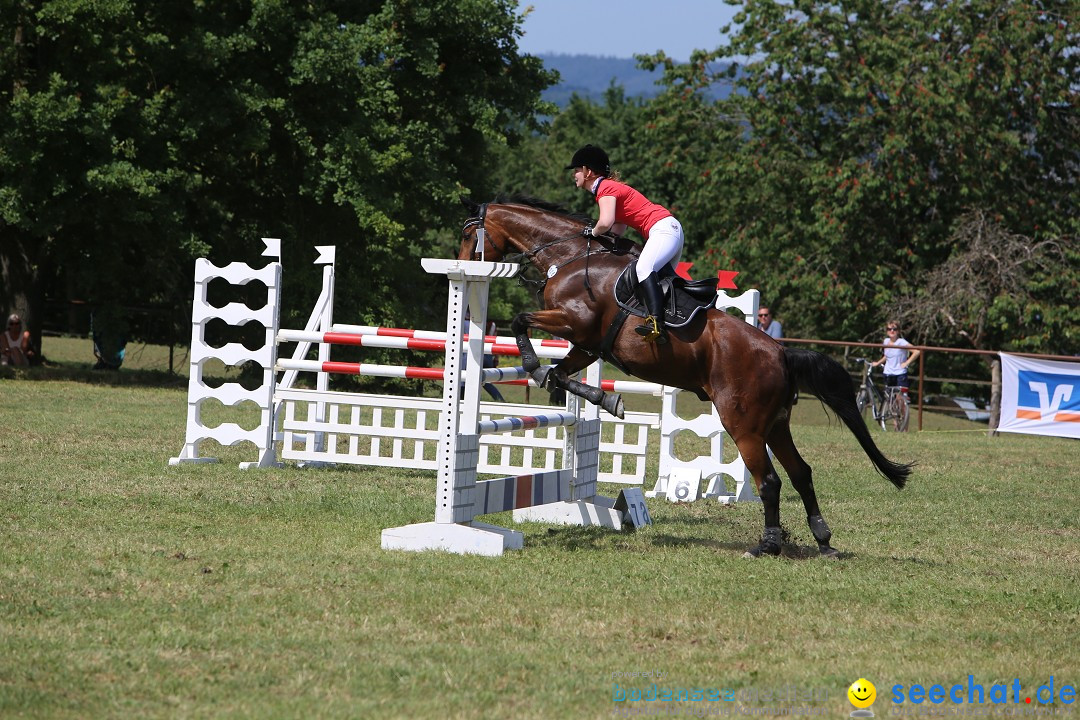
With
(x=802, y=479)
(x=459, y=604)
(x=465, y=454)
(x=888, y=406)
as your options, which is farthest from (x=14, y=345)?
(x=459, y=604)

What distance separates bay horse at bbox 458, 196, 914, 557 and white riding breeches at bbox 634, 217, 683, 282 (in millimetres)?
252

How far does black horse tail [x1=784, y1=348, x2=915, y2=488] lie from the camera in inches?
279

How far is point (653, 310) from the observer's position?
22.2 feet

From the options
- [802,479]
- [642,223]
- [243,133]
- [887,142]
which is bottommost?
[802,479]

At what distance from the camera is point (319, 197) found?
2061 centimetres

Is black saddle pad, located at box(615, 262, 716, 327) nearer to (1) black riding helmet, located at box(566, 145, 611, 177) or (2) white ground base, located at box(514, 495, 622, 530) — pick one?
(1) black riding helmet, located at box(566, 145, 611, 177)

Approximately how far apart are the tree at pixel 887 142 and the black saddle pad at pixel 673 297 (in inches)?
788

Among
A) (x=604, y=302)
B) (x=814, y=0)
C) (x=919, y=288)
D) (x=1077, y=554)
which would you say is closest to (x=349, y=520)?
(x=604, y=302)

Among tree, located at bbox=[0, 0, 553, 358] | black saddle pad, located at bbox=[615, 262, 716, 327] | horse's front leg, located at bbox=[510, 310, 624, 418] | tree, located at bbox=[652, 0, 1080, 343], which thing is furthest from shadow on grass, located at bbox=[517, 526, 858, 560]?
tree, located at bbox=[652, 0, 1080, 343]

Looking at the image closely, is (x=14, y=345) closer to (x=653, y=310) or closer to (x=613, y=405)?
(x=613, y=405)

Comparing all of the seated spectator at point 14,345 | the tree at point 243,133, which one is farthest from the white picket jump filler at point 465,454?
the seated spectator at point 14,345

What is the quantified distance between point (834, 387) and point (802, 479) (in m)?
0.61

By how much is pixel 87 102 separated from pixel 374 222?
5.01 m

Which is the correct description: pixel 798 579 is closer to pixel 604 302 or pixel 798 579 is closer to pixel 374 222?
pixel 604 302
